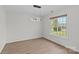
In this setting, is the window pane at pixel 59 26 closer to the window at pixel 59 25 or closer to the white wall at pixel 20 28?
the window at pixel 59 25

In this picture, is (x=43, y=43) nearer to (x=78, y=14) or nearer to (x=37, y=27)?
(x=37, y=27)

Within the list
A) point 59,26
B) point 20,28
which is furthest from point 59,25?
point 20,28

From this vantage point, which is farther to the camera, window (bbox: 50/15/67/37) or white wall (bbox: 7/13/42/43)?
white wall (bbox: 7/13/42/43)

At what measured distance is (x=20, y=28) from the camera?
4.59ft

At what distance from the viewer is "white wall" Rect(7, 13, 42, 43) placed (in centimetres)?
124

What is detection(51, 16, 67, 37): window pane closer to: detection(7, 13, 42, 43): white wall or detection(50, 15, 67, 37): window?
detection(50, 15, 67, 37): window

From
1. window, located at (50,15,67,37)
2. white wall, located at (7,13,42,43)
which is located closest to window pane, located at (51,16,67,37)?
window, located at (50,15,67,37)

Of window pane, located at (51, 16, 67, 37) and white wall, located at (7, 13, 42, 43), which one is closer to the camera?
window pane, located at (51, 16, 67, 37)

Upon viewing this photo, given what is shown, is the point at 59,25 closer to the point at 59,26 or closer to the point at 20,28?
the point at 59,26

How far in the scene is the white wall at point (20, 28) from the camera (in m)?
1.24

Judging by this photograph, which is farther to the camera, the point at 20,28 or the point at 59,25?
the point at 20,28

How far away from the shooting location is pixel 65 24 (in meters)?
1.17
